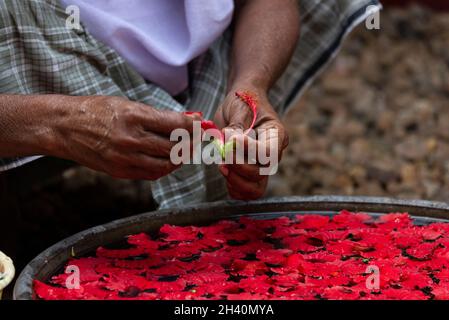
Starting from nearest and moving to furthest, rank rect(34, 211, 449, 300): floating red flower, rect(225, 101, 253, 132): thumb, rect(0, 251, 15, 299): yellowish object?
rect(0, 251, 15, 299): yellowish object → rect(34, 211, 449, 300): floating red flower → rect(225, 101, 253, 132): thumb

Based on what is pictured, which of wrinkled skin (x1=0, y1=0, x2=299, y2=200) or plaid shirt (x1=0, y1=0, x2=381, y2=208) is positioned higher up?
plaid shirt (x1=0, y1=0, x2=381, y2=208)

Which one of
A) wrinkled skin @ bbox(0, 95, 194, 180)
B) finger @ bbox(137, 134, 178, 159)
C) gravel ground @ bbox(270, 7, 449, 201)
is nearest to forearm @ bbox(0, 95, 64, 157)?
wrinkled skin @ bbox(0, 95, 194, 180)

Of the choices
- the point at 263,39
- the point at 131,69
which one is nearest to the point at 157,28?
the point at 131,69

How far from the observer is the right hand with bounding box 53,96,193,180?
1.97 metres

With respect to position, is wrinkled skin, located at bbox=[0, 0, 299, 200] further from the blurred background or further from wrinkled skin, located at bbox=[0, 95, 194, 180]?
the blurred background

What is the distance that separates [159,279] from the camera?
6.55 feet

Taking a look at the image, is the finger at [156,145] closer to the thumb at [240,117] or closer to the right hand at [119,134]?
the right hand at [119,134]

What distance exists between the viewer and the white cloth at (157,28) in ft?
8.34

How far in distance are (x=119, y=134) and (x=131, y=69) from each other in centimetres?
63

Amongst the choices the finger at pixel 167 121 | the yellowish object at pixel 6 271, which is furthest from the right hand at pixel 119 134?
the yellowish object at pixel 6 271

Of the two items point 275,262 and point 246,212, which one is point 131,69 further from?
point 275,262

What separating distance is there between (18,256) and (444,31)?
348 centimetres

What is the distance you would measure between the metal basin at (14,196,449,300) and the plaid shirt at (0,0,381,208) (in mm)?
249
